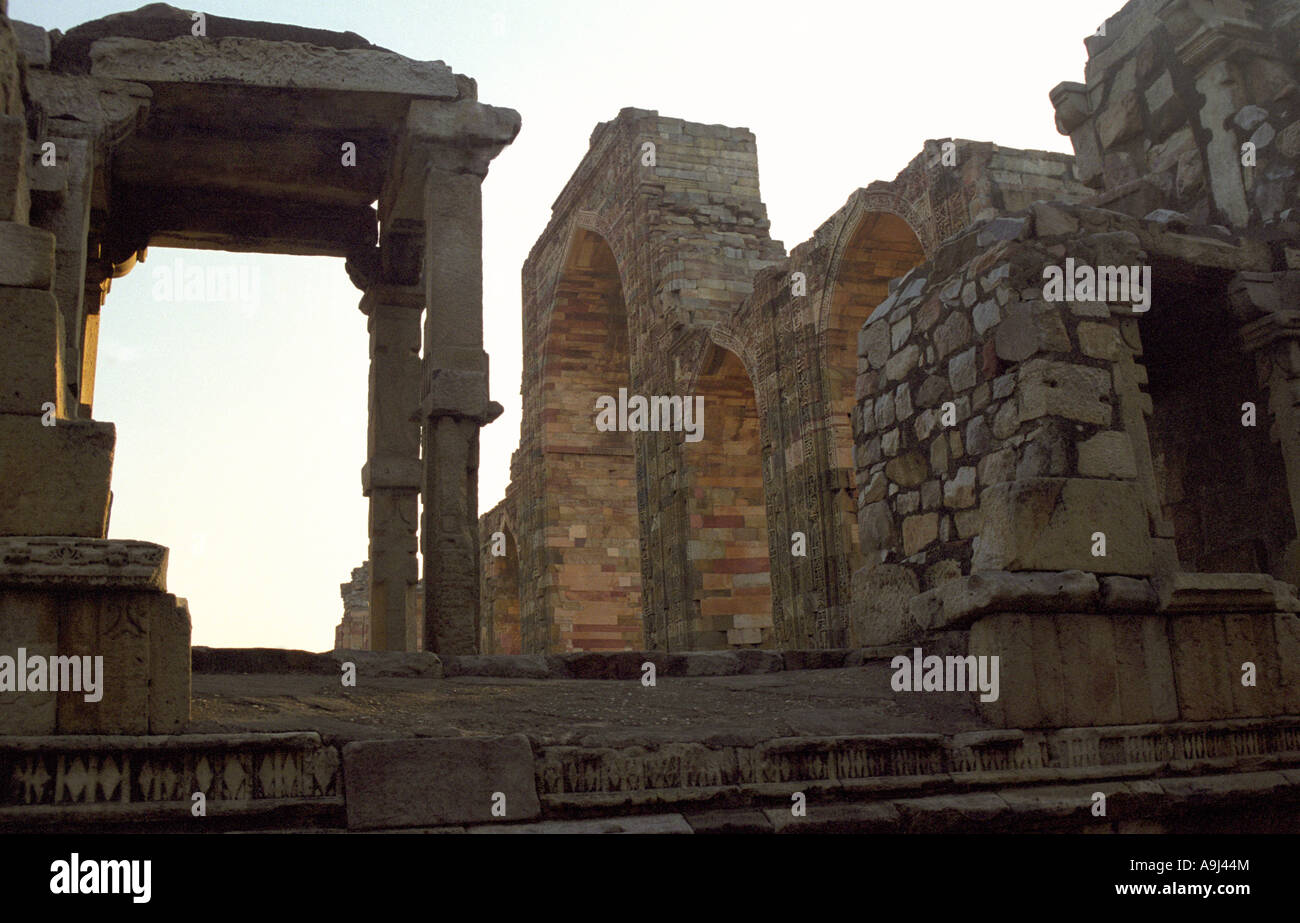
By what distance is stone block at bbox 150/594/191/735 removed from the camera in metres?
3.04

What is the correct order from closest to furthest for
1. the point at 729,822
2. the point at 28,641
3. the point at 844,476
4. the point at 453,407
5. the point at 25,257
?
the point at 28,641, the point at 729,822, the point at 25,257, the point at 453,407, the point at 844,476

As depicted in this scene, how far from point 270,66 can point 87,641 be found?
14.1 ft

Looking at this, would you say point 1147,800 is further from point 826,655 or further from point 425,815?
point 425,815

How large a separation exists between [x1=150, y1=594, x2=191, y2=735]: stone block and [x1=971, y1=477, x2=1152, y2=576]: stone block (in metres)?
2.80

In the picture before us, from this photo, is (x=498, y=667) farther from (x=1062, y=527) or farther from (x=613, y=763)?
(x=1062, y=527)

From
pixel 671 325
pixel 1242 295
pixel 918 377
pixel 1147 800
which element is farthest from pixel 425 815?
pixel 671 325

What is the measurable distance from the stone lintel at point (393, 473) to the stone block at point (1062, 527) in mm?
4652

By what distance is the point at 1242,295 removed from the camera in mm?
5660

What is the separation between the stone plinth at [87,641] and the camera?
2.92m

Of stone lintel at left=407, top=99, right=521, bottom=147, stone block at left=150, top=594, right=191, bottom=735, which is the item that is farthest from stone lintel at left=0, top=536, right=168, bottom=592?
stone lintel at left=407, top=99, right=521, bottom=147

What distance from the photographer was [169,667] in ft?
10.1

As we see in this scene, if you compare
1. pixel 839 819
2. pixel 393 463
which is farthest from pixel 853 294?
pixel 839 819

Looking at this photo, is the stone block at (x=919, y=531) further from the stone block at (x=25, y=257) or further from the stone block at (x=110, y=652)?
the stone block at (x=25, y=257)
